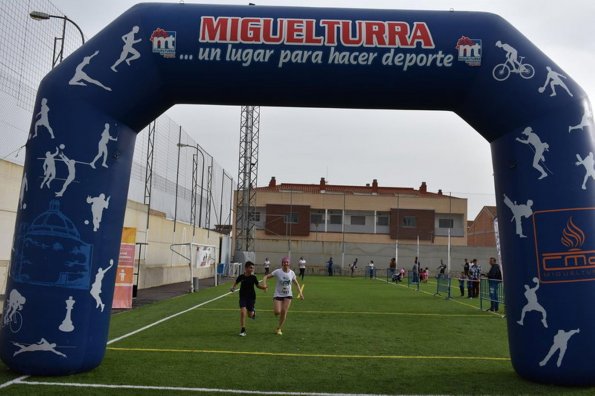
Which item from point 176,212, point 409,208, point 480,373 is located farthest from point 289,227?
point 480,373

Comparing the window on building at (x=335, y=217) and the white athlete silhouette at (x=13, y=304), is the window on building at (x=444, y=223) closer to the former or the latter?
the window on building at (x=335, y=217)

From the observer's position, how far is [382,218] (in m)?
57.1

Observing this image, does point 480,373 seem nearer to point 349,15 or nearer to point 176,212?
point 349,15

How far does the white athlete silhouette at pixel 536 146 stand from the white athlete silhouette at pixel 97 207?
219 inches

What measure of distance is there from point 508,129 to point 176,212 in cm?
2446

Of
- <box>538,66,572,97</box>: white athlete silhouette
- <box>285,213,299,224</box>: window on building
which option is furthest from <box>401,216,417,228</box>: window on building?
<box>538,66,572,97</box>: white athlete silhouette

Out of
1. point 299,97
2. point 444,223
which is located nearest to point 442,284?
point 299,97

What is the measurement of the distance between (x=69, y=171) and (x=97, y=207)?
1.90 ft

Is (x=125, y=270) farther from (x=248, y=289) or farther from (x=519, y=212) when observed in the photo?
(x=519, y=212)

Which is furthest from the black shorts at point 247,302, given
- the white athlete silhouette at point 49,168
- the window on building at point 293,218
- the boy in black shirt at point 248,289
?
the window on building at point 293,218

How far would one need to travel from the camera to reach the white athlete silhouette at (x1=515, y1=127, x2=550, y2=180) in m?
7.13

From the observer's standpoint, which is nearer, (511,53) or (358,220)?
(511,53)

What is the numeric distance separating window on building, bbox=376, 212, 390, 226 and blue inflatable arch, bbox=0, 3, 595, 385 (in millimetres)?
49596

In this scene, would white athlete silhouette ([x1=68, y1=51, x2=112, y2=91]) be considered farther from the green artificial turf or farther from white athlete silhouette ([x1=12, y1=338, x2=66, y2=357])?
the green artificial turf
